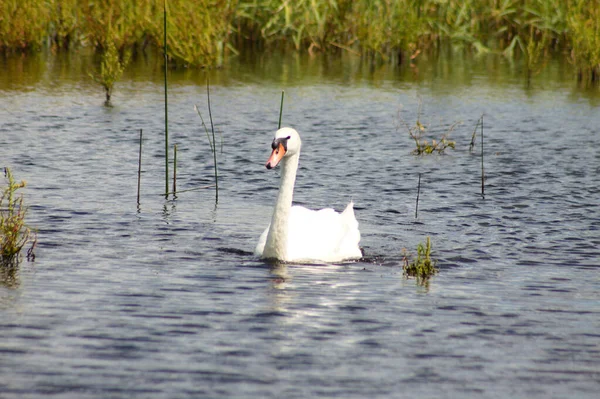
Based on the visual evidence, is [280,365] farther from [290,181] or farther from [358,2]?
[358,2]

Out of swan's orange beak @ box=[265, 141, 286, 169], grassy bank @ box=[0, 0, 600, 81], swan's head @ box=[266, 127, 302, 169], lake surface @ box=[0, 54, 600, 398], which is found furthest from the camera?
grassy bank @ box=[0, 0, 600, 81]

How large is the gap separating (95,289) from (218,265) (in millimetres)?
1259

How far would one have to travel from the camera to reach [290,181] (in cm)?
911

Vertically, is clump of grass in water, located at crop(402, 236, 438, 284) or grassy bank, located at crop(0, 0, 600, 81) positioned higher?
grassy bank, located at crop(0, 0, 600, 81)

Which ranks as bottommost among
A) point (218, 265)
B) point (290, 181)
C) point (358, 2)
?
point (218, 265)

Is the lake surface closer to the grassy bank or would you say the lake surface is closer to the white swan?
the white swan

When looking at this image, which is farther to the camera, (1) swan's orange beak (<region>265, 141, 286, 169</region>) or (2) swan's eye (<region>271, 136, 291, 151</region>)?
(2) swan's eye (<region>271, 136, 291, 151</region>)

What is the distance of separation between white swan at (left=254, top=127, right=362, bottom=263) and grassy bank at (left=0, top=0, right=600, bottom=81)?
1240cm

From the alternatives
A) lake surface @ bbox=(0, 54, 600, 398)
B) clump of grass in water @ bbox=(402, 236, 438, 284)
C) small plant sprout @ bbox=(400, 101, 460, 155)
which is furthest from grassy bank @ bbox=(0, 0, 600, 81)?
clump of grass in water @ bbox=(402, 236, 438, 284)

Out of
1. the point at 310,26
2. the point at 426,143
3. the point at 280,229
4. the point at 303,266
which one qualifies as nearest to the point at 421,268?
the point at 303,266

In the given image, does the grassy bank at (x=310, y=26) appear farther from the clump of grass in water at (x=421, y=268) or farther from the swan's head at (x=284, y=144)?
the clump of grass in water at (x=421, y=268)

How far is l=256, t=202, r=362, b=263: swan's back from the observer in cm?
901

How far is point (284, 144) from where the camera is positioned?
889 centimetres

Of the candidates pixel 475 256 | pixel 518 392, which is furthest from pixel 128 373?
pixel 475 256
